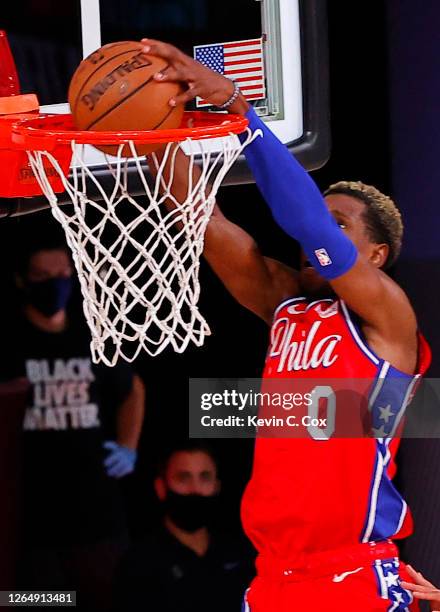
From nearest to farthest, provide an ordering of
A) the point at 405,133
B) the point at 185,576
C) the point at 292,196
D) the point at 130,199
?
1. the point at 130,199
2. the point at 292,196
3. the point at 405,133
4. the point at 185,576

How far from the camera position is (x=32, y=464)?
384cm

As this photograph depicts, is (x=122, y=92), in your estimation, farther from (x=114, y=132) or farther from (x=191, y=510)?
(x=191, y=510)

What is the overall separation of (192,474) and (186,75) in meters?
1.83

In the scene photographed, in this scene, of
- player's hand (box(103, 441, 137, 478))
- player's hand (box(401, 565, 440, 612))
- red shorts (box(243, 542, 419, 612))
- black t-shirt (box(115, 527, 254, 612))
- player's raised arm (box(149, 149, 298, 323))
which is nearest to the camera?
player's hand (box(401, 565, 440, 612))

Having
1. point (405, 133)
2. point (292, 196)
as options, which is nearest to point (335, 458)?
point (292, 196)

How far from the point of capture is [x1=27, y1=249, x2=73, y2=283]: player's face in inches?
152

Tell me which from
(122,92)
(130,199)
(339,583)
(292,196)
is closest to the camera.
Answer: (122,92)

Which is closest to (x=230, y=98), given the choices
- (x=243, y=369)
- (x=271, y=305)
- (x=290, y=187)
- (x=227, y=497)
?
(x=290, y=187)

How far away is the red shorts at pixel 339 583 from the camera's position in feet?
8.37

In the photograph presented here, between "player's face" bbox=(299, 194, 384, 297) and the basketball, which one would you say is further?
"player's face" bbox=(299, 194, 384, 297)

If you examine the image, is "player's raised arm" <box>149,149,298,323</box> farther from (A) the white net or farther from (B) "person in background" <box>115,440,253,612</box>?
(B) "person in background" <box>115,440,253,612</box>

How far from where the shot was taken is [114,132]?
2158 mm

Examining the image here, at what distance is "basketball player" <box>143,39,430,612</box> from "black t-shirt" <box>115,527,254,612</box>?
3.35 ft

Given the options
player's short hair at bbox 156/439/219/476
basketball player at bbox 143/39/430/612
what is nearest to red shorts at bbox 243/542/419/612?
basketball player at bbox 143/39/430/612
